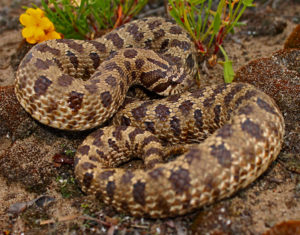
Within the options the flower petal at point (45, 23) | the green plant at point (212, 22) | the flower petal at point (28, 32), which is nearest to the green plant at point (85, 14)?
the flower petal at point (45, 23)

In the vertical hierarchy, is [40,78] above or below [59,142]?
above

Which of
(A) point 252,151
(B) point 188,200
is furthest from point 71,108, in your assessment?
(A) point 252,151

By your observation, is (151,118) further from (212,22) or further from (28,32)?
(28,32)

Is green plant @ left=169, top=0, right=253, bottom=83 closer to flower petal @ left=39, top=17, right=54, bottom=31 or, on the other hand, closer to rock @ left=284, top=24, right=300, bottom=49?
rock @ left=284, top=24, right=300, bottom=49

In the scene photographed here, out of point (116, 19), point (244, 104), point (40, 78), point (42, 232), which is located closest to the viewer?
point (42, 232)

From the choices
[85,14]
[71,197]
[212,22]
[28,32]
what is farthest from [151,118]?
[28,32]

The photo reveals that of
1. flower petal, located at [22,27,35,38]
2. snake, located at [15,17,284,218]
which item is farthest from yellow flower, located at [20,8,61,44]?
snake, located at [15,17,284,218]

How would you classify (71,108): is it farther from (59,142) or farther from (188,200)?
(188,200)
